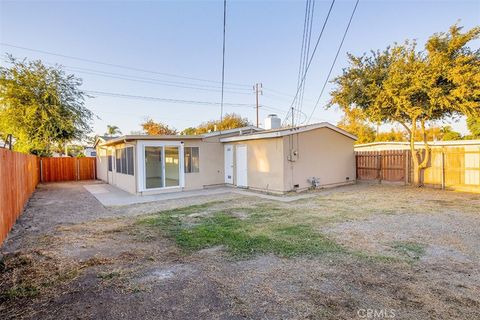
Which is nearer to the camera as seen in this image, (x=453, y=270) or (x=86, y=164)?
(x=453, y=270)

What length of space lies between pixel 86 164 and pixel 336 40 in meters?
18.1

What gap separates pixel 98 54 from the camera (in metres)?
15.3

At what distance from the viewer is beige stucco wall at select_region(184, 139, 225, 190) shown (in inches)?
462

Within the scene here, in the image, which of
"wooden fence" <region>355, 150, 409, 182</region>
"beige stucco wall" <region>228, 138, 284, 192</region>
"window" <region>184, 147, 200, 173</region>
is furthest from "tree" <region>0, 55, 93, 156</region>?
"wooden fence" <region>355, 150, 409, 182</region>

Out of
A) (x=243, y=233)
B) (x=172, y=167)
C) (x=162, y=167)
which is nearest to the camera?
(x=243, y=233)

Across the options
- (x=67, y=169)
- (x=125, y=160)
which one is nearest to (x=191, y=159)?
(x=125, y=160)

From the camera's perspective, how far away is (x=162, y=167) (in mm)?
10859

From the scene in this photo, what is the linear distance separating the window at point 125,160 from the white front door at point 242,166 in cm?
468

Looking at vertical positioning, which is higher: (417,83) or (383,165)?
(417,83)

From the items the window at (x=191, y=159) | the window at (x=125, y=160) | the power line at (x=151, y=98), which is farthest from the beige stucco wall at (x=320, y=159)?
the power line at (x=151, y=98)

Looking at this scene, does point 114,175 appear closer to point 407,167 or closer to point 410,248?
point 410,248

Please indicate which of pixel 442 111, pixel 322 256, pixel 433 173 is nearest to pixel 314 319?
pixel 322 256

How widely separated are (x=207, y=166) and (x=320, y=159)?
17.2 feet

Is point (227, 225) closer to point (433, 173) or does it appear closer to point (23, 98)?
point (433, 173)
